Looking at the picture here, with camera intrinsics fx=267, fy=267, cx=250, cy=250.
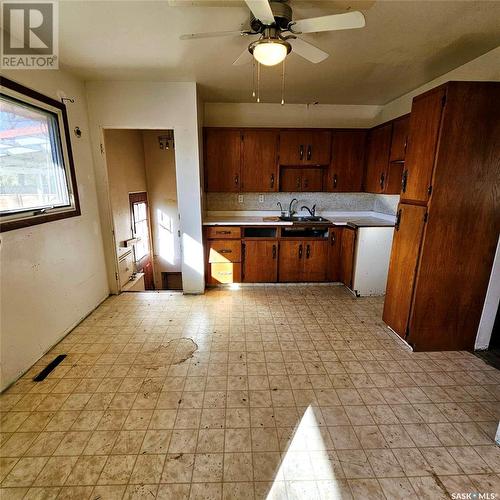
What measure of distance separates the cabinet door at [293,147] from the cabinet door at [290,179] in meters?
0.15

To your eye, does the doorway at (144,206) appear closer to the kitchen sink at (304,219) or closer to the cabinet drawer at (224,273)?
the cabinet drawer at (224,273)

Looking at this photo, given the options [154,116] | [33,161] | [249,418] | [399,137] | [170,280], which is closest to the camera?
[249,418]

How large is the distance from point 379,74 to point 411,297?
2.28 metres

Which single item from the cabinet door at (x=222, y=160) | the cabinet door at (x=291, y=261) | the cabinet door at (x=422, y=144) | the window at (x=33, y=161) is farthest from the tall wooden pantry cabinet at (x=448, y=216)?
the window at (x=33, y=161)

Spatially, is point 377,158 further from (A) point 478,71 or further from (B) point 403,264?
(B) point 403,264

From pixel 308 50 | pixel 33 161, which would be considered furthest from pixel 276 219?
pixel 33 161

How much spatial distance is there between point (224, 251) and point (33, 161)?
219 cm

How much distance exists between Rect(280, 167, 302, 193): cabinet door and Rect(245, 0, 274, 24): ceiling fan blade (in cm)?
245

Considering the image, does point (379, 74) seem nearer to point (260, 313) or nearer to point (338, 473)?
point (260, 313)

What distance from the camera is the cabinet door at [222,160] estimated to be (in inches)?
145

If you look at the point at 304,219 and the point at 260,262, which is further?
the point at 304,219

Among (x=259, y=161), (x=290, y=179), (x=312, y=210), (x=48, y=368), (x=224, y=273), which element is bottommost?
(x=48, y=368)

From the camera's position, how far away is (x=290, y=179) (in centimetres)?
394

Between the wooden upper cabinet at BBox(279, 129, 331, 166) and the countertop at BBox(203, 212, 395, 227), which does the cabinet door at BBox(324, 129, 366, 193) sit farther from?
the countertop at BBox(203, 212, 395, 227)
